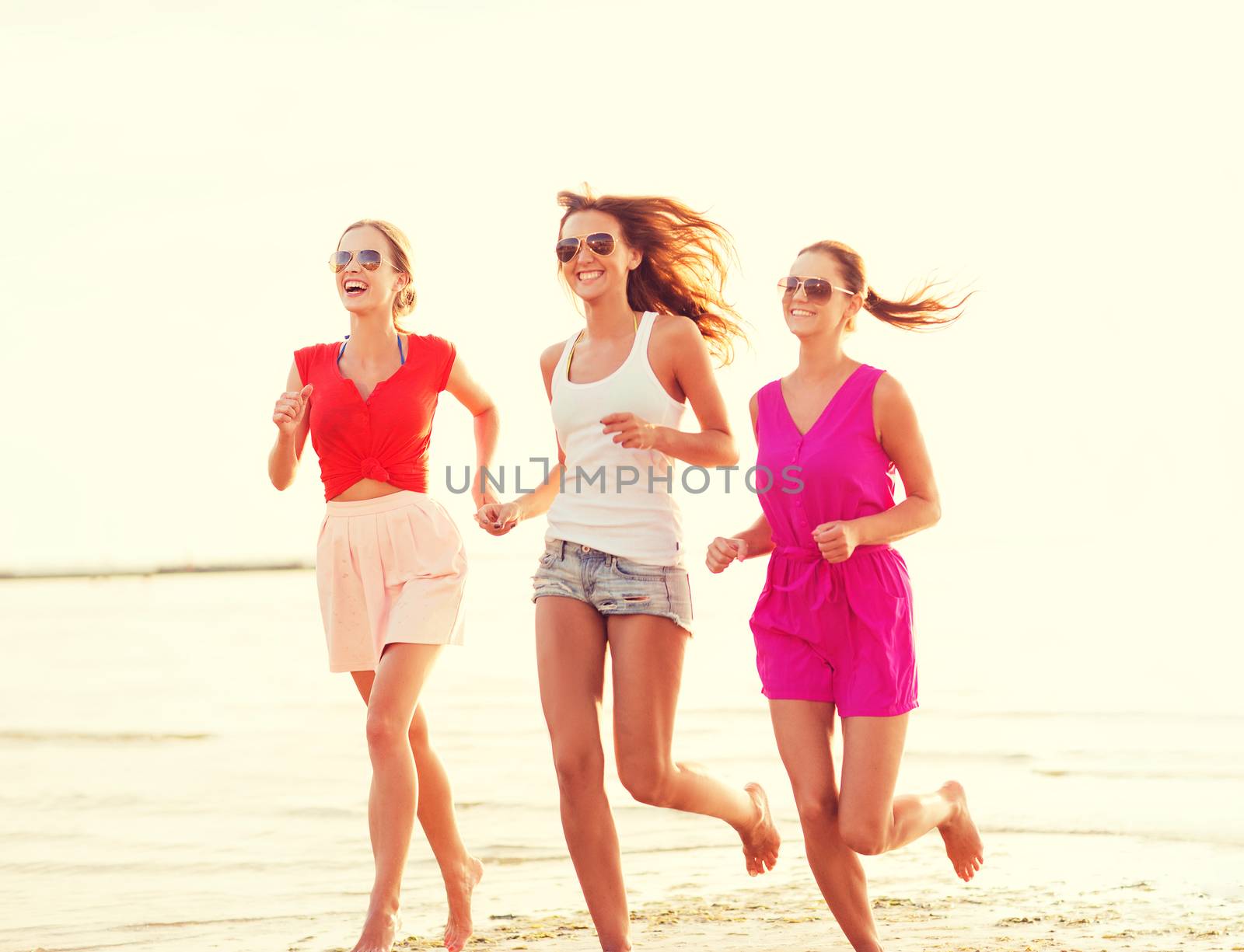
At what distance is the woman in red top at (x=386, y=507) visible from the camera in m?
5.08

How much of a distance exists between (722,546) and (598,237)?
127 cm

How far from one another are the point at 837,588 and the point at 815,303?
0.95 metres

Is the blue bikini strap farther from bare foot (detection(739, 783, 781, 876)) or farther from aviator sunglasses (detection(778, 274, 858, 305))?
bare foot (detection(739, 783, 781, 876))

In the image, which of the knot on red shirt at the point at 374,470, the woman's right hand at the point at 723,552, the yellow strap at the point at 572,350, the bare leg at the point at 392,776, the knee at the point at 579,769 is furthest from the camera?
the knot on red shirt at the point at 374,470

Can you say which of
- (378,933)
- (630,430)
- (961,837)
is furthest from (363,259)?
(961,837)

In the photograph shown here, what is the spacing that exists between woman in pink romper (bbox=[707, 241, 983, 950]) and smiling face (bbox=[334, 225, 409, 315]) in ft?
5.24

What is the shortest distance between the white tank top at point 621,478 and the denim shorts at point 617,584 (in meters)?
0.03

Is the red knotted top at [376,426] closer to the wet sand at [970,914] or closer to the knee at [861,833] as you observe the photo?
the wet sand at [970,914]

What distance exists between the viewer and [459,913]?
5.15 m

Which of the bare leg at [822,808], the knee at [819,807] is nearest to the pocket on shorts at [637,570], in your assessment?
the bare leg at [822,808]

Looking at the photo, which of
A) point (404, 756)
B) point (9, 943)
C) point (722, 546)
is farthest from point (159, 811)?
point (722, 546)

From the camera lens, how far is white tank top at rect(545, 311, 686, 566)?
187 inches

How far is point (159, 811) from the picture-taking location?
30.7ft

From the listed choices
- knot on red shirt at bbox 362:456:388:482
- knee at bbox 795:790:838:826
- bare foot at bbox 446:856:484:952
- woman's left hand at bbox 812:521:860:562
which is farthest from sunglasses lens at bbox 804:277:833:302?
bare foot at bbox 446:856:484:952
